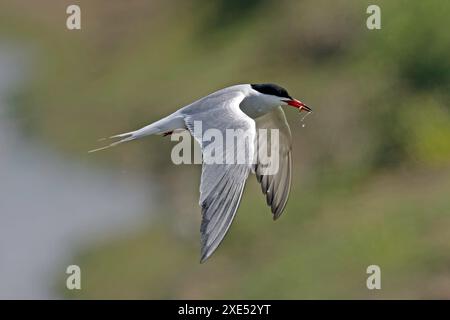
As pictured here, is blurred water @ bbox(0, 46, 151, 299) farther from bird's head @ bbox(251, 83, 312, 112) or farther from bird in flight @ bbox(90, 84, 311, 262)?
bird's head @ bbox(251, 83, 312, 112)

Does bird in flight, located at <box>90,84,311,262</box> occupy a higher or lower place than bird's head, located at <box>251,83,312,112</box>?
lower

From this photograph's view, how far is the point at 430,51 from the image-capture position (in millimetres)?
11391

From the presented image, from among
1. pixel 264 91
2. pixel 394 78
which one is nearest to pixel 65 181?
pixel 394 78

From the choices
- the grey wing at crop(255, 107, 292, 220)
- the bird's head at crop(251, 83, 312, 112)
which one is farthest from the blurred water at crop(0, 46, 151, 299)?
the bird's head at crop(251, 83, 312, 112)

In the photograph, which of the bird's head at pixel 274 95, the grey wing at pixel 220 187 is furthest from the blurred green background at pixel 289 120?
the grey wing at pixel 220 187

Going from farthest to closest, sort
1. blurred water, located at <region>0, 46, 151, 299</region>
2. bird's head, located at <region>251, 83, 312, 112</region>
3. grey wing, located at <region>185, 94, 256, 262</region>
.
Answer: blurred water, located at <region>0, 46, 151, 299</region> → bird's head, located at <region>251, 83, 312, 112</region> → grey wing, located at <region>185, 94, 256, 262</region>

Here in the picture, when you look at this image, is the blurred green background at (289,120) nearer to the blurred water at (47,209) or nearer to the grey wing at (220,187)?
the blurred water at (47,209)

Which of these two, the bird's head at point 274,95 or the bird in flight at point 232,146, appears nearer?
the bird in flight at point 232,146

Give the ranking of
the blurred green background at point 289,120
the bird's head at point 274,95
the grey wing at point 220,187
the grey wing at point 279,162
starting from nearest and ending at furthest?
the grey wing at point 220,187 < the bird's head at point 274,95 < the grey wing at point 279,162 < the blurred green background at point 289,120

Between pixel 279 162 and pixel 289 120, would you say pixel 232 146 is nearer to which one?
pixel 279 162

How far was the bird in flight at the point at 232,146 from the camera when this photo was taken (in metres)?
5.96

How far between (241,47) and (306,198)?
265 cm

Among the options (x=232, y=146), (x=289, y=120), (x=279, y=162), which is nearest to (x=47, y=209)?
(x=289, y=120)

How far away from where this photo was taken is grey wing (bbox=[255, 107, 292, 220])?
764cm
